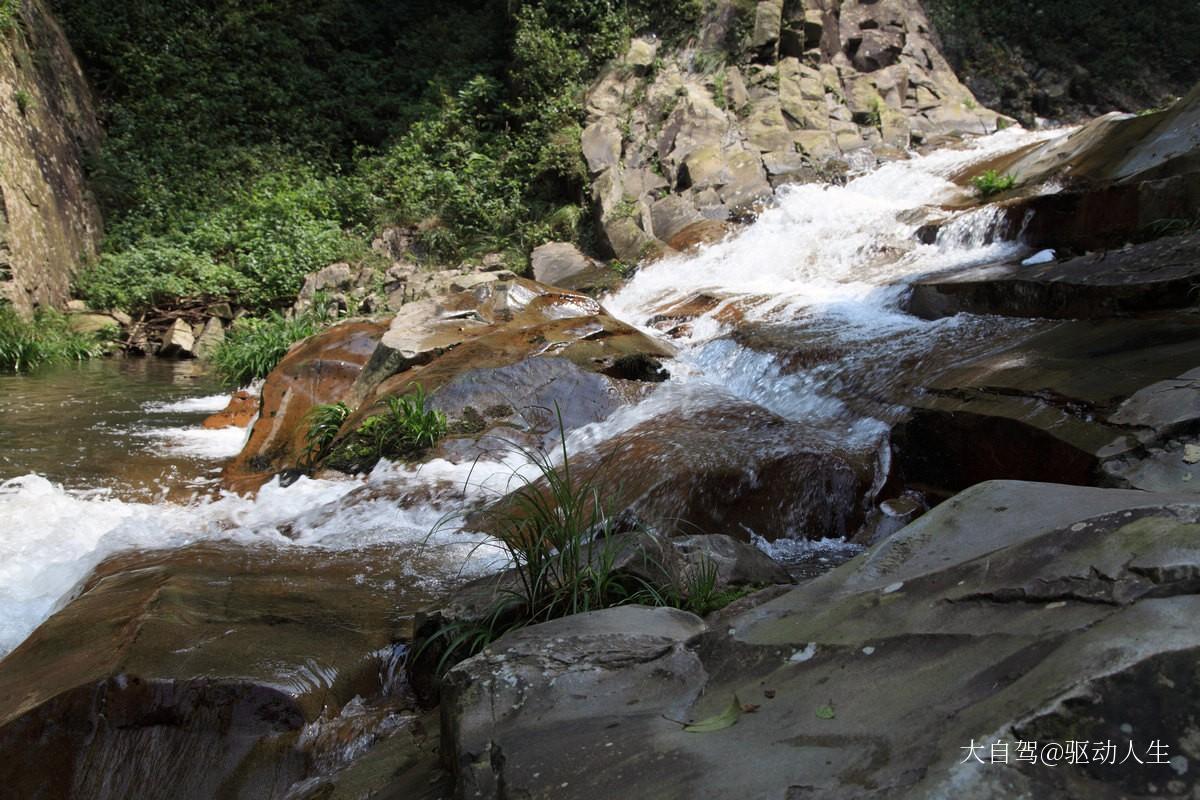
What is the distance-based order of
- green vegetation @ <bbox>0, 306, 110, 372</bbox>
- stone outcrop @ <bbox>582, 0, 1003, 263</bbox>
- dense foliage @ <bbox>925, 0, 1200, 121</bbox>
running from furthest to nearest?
1. dense foliage @ <bbox>925, 0, 1200, 121</bbox>
2. stone outcrop @ <bbox>582, 0, 1003, 263</bbox>
3. green vegetation @ <bbox>0, 306, 110, 372</bbox>

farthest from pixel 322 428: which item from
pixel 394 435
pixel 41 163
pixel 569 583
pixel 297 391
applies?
pixel 41 163

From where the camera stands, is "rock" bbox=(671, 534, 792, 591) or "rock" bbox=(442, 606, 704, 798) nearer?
"rock" bbox=(442, 606, 704, 798)

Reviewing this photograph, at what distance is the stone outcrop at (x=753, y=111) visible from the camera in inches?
529

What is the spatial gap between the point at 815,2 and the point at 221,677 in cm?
1791

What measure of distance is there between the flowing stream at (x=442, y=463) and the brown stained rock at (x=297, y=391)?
0.36 m

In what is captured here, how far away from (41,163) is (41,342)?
3.87m

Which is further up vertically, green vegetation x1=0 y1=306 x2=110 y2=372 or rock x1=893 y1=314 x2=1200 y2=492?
green vegetation x1=0 y1=306 x2=110 y2=372

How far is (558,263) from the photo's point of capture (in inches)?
518

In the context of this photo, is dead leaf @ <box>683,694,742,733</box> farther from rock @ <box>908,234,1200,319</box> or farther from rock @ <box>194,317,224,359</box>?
rock @ <box>194,317,224,359</box>

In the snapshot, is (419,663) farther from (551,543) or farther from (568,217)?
(568,217)

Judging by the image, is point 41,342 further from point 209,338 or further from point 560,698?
point 560,698

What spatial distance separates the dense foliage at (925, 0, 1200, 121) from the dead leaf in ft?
65.1

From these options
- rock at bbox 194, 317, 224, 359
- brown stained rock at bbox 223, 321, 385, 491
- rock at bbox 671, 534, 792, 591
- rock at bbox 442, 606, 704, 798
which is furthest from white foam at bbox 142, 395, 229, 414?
rock at bbox 442, 606, 704, 798

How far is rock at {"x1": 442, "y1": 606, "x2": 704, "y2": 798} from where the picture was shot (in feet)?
5.54
